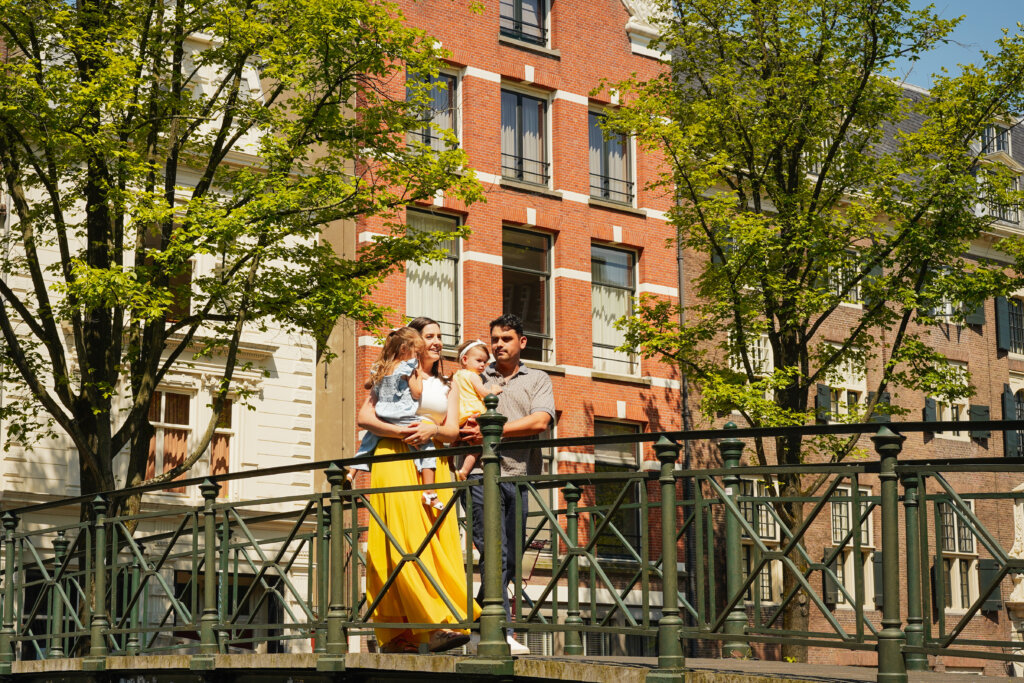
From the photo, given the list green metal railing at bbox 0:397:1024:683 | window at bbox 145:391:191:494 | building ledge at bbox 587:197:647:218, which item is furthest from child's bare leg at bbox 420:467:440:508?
building ledge at bbox 587:197:647:218

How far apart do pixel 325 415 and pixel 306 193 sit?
1072 cm

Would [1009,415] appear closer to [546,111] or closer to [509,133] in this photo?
[546,111]

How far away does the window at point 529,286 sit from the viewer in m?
30.0

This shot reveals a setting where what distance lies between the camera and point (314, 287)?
1905 centimetres

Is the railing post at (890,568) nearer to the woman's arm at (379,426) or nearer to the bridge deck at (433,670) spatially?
the bridge deck at (433,670)

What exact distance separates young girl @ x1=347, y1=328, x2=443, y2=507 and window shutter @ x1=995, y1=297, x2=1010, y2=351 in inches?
1294

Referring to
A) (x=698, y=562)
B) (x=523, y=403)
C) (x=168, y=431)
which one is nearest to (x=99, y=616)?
(x=523, y=403)

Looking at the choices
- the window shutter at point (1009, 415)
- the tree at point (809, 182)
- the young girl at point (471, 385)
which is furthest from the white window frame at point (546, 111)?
the young girl at point (471, 385)

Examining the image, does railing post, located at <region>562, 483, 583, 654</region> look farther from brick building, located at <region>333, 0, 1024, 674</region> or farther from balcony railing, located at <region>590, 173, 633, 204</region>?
balcony railing, located at <region>590, 173, 633, 204</region>

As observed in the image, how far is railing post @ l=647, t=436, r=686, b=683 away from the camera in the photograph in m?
7.07

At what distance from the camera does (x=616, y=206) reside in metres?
31.6

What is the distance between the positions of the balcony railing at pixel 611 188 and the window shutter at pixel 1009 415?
12481 mm

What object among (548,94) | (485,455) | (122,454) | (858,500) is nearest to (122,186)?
(122,454)

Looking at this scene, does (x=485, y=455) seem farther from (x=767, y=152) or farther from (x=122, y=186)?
(x=767, y=152)
